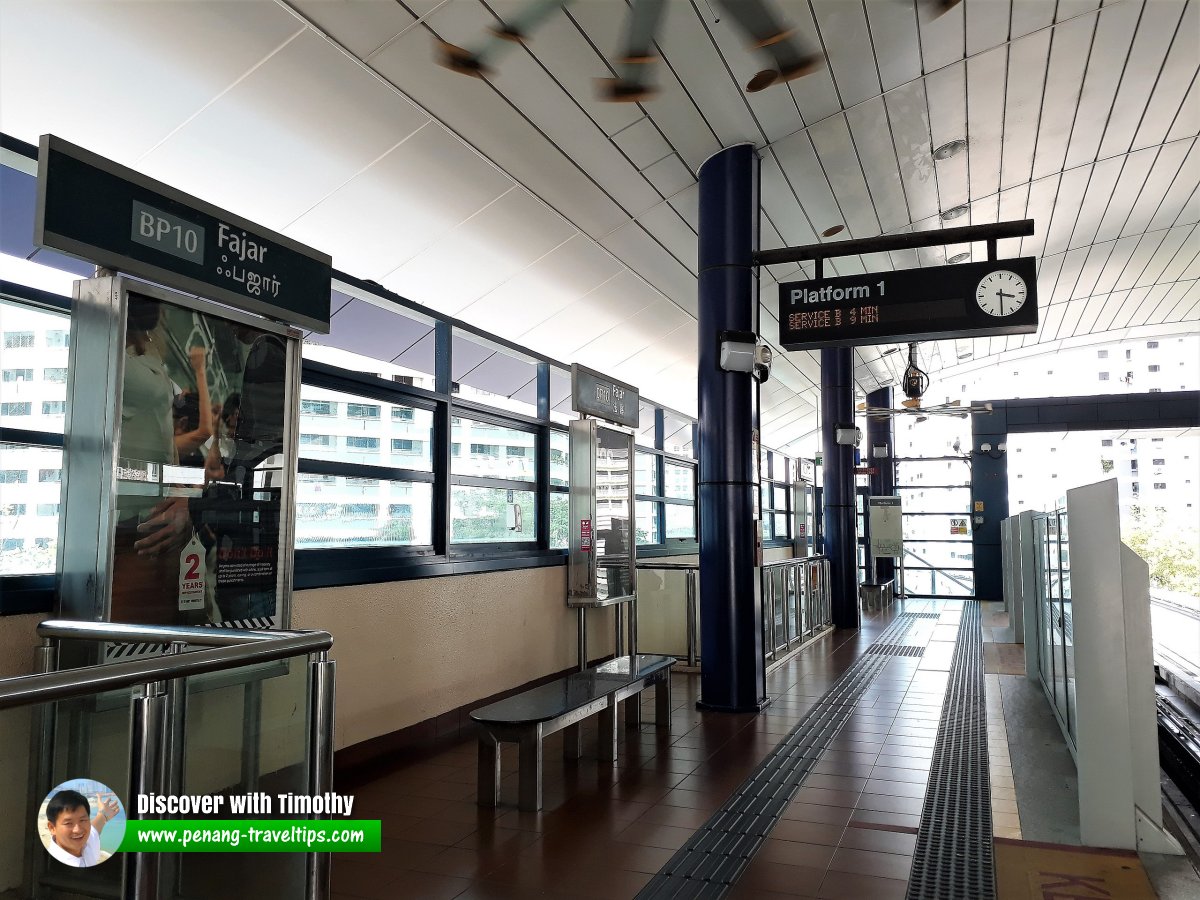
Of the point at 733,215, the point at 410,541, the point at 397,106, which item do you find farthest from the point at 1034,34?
the point at 410,541

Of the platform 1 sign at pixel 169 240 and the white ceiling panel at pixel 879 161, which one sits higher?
the white ceiling panel at pixel 879 161

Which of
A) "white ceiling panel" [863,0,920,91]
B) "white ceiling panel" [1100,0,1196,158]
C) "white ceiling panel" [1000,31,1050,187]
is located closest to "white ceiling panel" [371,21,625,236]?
"white ceiling panel" [863,0,920,91]

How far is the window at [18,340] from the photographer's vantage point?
127 inches

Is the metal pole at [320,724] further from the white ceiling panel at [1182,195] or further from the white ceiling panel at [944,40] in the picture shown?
the white ceiling panel at [1182,195]

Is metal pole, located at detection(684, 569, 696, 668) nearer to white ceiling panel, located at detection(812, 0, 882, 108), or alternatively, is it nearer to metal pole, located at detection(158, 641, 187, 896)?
white ceiling panel, located at detection(812, 0, 882, 108)

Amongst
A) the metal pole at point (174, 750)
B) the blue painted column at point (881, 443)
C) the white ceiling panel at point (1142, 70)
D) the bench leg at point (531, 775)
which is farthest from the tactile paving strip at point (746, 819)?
the blue painted column at point (881, 443)

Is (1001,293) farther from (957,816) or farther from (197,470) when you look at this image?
(197,470)

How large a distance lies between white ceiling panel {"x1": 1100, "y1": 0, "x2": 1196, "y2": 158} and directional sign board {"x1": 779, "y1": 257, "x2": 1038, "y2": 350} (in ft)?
7.10

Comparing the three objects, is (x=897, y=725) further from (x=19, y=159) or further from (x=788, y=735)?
(x=19, y=159)

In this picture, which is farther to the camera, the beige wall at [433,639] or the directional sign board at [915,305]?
the directional sign board at [915,305]

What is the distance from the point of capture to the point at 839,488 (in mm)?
12344

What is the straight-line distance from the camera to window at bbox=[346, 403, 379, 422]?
5.08 metres

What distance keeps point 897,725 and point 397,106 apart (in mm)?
5030

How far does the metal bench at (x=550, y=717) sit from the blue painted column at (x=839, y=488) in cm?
703
